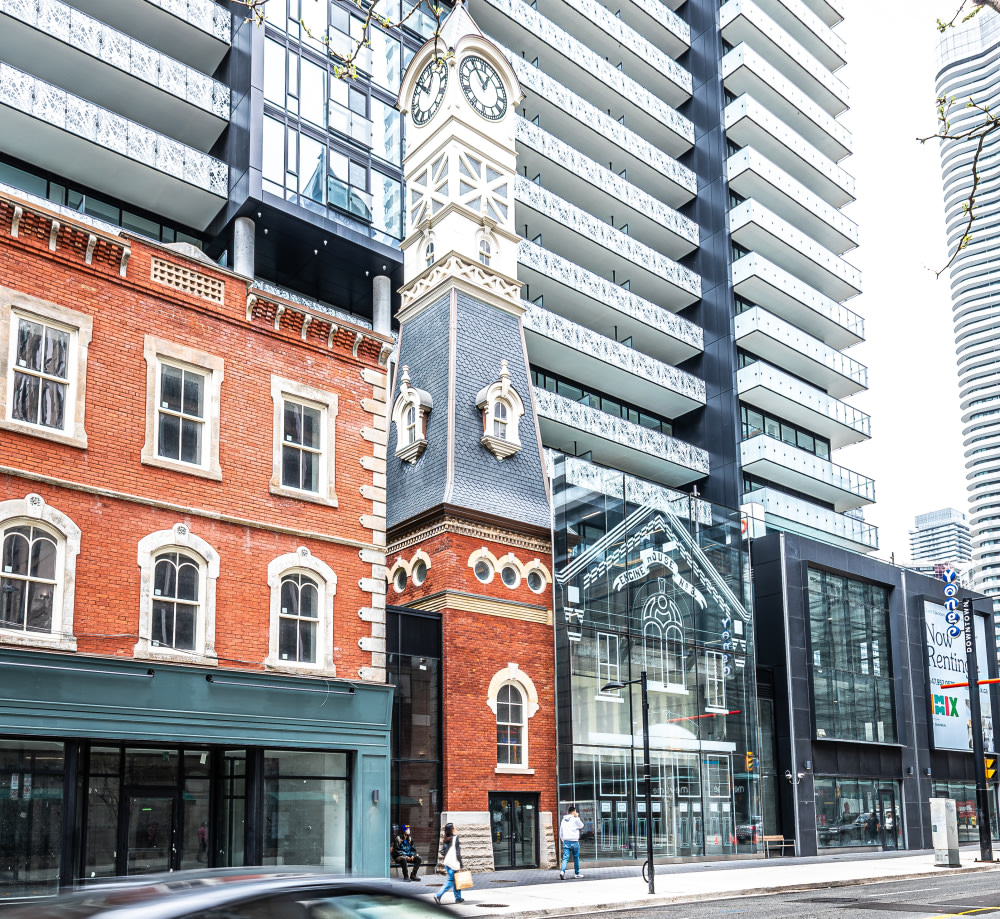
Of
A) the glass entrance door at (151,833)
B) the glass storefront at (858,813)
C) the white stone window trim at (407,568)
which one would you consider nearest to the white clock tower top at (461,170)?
the white stone window trim at (407,568)

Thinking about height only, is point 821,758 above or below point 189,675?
below

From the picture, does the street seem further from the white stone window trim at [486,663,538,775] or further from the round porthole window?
the round porthole window

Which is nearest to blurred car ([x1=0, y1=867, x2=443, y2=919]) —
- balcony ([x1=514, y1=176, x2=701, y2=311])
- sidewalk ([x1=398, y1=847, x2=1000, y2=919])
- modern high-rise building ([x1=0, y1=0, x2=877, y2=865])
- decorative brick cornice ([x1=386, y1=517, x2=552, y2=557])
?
sidewalk ([x1=398, y1=847, x2=1000, y2=919])

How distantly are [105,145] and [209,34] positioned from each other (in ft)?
19.2

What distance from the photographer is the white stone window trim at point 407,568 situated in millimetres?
29578

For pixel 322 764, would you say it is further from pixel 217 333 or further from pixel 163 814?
pixel 217 333

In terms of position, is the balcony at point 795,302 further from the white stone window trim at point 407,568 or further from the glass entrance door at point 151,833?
the glass entrance door at point 151,833

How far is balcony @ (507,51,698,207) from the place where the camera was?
45.6 meters

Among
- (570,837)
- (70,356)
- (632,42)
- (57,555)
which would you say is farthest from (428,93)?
(570,837)

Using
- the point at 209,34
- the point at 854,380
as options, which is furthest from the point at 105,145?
the point at 854,380

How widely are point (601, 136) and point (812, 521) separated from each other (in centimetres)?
2068

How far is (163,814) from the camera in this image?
1891 centimetres

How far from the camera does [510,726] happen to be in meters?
29.1

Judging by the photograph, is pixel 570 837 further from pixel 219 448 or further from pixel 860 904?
pixel 219 448
